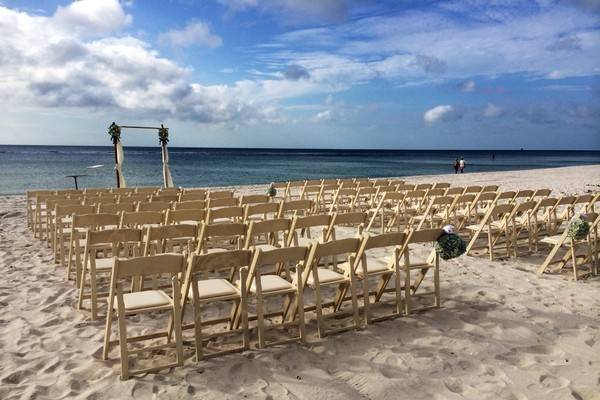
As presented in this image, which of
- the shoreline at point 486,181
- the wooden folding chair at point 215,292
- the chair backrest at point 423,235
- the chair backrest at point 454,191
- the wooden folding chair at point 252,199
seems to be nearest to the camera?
the wooden folding chair at point 215,292

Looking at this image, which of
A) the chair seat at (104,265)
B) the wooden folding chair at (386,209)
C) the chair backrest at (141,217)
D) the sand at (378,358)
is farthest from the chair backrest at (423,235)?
the wooden folding chair at (386,209)

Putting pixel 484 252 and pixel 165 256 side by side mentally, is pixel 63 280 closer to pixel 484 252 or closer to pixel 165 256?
pixel 165 256

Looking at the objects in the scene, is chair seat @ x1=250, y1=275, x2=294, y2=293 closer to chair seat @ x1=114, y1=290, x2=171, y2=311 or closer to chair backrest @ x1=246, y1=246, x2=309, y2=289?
chair backrest @ x1=246, y1=246, x2=309, y2=289

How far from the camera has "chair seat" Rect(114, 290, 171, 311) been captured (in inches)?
137

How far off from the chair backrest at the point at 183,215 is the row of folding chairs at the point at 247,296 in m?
1.13

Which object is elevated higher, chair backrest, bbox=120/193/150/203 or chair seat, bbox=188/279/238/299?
chair backrest, bbox=120/193/150/203

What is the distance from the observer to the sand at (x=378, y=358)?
10.4ft

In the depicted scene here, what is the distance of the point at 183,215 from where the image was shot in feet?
19.8

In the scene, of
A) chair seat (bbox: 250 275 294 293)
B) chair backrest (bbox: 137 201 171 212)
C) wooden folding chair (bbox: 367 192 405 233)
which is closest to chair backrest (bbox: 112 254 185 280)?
chair seat (bbox: 250 275 294 293)

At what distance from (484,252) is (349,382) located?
4474 millimetres

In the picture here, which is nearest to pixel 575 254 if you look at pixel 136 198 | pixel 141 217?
pixel 141 217

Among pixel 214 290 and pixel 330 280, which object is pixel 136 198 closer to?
pixel 214 290

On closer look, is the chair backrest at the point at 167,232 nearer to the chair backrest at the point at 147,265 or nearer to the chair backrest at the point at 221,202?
the chair backrest at the point at 147,265

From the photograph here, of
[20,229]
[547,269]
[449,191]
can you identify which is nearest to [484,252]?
[547,269]
